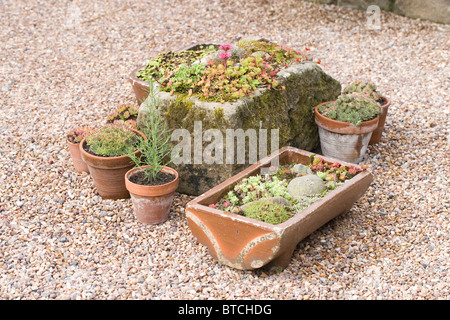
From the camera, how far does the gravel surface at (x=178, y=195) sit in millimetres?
3805

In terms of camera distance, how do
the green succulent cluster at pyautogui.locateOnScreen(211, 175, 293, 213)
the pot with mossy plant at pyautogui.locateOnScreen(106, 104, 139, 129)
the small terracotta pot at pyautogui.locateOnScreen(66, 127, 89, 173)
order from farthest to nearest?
the pot with mossy plant at pyautogui.locateOnScreen(106, 104, 139, 129) → the small terracotta pot at pyautogui.locateOnScreen(66, 127, 89, 173) → the green succulent cluster at pyautogui.locateOnScreen(211, 175, 293, 213)

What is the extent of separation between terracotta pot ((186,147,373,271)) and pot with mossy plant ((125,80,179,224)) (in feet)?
1.39

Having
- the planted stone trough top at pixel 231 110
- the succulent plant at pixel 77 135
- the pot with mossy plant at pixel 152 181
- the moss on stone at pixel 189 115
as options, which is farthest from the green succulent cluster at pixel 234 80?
the succulent plant at pixel 77 135

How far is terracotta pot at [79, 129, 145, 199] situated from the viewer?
4527 mm

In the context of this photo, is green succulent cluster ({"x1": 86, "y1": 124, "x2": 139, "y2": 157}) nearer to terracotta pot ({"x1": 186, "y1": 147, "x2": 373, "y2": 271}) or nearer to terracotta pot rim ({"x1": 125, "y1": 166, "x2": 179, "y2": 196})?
terracotta pot rim ({"x1": 125, "y1": 166, "x2": 179, "y2": 196})

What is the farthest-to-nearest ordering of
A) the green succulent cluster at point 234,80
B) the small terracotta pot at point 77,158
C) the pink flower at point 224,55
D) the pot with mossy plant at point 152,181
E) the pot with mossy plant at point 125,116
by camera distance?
1. the pot with mossy plant at point 125,116
2. the small terracotta pot at point 77,158
3. the pink flower at point 224,55
4. the green succulent cluster at point 234,80
5. the pot with mossy plant at point 152,181

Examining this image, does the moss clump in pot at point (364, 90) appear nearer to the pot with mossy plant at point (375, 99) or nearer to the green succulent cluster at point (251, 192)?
the pot with mossy plant at point (375, 99)

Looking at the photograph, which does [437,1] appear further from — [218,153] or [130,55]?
[218,153]

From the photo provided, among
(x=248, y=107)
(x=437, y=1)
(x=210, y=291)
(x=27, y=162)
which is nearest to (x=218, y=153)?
(x=248, y=107)

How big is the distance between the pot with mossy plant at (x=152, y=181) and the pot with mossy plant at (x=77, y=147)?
2.23 feet

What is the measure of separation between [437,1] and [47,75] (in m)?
6.06

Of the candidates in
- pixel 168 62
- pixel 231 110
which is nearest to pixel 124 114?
pixel 168 62

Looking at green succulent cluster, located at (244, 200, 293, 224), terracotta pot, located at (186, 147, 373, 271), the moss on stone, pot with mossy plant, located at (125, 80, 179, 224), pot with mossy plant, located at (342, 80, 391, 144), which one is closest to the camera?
terracotta pot, located at (186, 147, 373, 271)

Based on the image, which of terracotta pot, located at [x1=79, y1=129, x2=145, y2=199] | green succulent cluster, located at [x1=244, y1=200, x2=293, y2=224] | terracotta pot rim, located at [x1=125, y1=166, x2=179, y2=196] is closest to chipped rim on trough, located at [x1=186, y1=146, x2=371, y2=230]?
green succulent cluster, located at [x1=244, y1=200, x2=293, y2=224]
